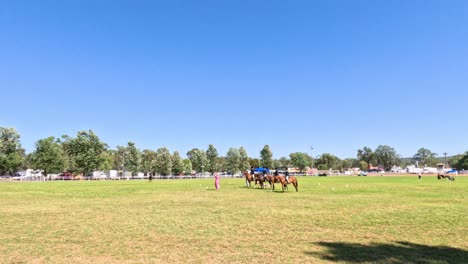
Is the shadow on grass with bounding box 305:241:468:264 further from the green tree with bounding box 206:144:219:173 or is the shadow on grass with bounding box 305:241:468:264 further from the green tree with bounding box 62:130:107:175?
the green tree with bounding box 206:144:219:173

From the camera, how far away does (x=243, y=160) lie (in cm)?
12350

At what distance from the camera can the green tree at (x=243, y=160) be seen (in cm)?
12250

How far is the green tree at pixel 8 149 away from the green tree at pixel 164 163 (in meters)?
39.7

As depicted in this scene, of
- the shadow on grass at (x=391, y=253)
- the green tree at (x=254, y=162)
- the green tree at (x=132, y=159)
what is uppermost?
the green tree at (x=132, y=159)

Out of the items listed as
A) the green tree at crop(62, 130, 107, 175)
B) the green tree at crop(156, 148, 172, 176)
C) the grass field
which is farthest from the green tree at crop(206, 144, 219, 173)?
the grass field

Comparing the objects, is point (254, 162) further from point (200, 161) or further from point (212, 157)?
point (200, 161)

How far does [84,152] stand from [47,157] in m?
8.76

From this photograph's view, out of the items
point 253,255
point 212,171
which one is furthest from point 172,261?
point 212,171

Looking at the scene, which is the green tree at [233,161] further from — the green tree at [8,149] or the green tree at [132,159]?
the green tree at [8,149]

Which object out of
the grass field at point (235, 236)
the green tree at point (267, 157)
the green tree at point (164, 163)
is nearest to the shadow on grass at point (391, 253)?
the grass field at point (235, 236)

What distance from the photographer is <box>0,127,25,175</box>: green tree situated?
81500 mm

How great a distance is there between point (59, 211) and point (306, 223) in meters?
11.9

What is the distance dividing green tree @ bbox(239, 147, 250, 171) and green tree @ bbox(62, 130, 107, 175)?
5138cm

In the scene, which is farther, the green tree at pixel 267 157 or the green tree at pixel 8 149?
the green tree at pixel 267 157
